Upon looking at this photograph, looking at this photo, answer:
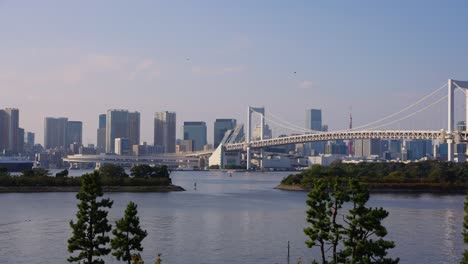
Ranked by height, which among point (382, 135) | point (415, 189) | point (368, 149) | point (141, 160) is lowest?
point (415, 189)

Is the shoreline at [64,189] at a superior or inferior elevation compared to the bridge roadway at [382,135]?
inferior

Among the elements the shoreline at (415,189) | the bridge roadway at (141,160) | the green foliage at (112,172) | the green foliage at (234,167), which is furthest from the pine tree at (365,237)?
the bridge roadway at (141,160)

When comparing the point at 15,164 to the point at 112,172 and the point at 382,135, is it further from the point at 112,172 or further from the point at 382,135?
the point at 382,135

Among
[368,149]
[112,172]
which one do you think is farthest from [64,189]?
[368,149]

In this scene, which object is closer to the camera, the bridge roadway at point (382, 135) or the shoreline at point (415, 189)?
the shoreline at point (415, 189)

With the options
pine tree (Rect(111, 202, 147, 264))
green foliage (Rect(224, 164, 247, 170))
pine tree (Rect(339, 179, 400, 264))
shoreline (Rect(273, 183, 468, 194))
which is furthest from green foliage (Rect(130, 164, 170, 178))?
green foliage (Rect(224, 164, 247, 170))

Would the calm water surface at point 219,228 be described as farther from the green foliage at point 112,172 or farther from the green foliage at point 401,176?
the green foliage at point 401,176

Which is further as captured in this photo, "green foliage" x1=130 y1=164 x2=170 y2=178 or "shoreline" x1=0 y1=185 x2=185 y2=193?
"green foliage" x1=130 y1=164 x2=170 y2=178

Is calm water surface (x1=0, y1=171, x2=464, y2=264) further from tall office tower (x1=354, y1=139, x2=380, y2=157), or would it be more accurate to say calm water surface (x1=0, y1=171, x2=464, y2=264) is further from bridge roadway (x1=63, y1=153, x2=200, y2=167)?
tall office tower (x1=354, y1=139, x2=380, y2=157)
